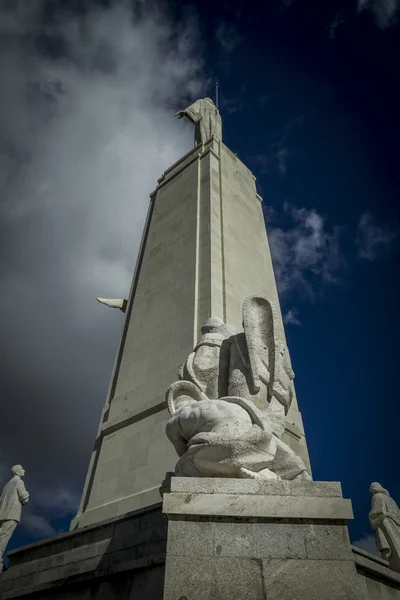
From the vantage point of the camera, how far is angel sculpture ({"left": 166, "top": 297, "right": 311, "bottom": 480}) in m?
3.59

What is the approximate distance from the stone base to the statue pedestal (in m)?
1.64

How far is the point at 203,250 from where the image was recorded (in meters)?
11.8

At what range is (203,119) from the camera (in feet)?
57.6

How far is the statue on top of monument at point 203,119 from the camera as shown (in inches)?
669

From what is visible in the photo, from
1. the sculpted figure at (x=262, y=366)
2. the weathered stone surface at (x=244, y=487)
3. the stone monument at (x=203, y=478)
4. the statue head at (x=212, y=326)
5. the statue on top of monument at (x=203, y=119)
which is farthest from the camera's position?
the statue on top of monument at (x=203, y=119)

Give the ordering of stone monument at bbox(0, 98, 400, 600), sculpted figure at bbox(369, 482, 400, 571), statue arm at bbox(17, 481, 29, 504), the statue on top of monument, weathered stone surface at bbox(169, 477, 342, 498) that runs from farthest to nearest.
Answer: the statue on top of monument
statue arm at bbox(17, 481, 29, 504)
sculpted figure at bbox(369, 482, 400, 571)
weathered stone surface at bbox(169, 477, 342, 498)
stone monument at bbox(0, 98, 400, 600)

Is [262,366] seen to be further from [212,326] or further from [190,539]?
[190,539]

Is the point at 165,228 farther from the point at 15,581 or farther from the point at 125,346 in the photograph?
the point at 15,581

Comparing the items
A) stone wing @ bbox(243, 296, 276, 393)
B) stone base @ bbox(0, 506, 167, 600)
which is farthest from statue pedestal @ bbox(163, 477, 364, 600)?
stone base @ bbox(0, 506, 167, 600)

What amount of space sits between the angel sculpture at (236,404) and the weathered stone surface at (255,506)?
0.26 metres

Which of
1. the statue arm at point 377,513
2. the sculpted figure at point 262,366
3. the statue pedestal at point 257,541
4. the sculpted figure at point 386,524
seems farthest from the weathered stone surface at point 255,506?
the statue arm at point 377,513

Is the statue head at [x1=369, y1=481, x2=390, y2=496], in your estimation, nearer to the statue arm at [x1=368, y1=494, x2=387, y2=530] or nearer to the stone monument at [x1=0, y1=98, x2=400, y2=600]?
the statue arm at [x1=368, y1=494, x2=387, y2=530]

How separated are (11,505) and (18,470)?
1.01 m

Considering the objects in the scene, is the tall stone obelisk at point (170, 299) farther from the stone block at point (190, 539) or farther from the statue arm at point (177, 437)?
the stone block at point (190, 539)
